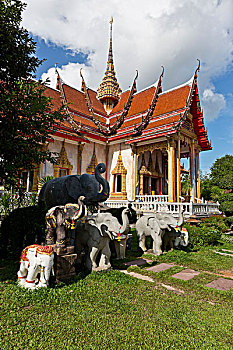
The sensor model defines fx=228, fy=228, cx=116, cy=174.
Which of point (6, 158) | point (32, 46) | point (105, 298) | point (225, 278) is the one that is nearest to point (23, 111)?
point (6, 158)

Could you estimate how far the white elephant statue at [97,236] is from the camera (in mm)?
4918

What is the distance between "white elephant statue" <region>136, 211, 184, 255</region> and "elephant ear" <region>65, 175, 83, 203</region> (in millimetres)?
2297

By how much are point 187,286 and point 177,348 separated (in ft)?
6.53

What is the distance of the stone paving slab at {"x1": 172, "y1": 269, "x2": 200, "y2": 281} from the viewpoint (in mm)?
4779

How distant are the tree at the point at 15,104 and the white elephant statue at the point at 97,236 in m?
1.87

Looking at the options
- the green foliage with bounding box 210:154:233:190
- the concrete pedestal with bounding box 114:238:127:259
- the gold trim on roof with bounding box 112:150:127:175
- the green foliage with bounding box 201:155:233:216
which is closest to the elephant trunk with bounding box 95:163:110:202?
the concrete pedestal with bounding box 114:238:127:259

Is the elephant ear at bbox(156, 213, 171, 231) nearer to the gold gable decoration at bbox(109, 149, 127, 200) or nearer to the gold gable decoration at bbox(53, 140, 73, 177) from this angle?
the gold gable decoration at bbox(109, 149, 127, 200)

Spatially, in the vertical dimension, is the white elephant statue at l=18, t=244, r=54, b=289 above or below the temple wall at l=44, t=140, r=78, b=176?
below

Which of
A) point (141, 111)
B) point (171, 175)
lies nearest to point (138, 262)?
point (171, 175)

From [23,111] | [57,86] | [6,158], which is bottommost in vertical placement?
[6,158]

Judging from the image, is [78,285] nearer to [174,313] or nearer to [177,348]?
[174,313]

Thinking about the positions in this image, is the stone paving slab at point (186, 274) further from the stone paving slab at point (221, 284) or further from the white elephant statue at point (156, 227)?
the white elephant statue at point (156, 227)

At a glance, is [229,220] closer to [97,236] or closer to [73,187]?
[73,187]

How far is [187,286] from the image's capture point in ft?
14.1
